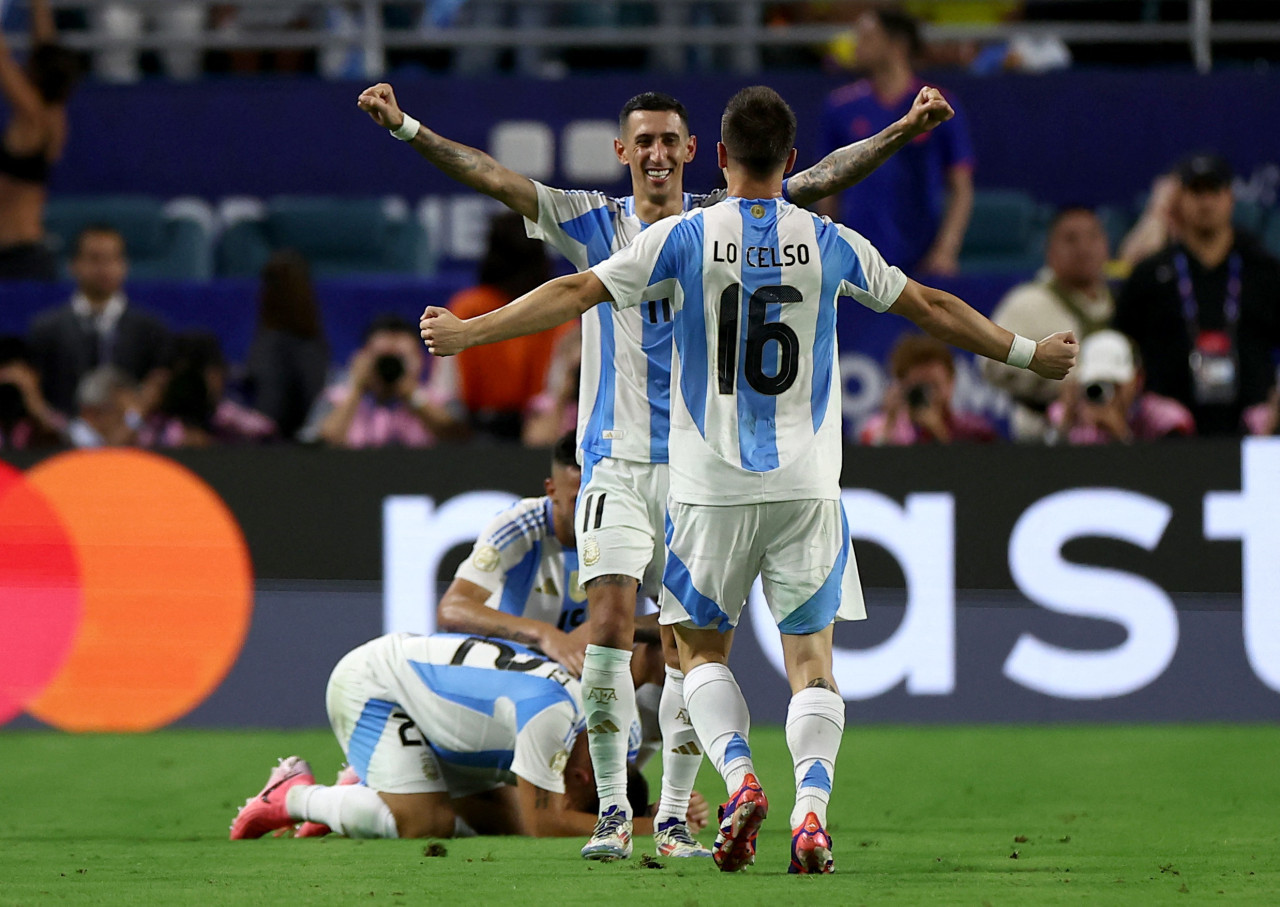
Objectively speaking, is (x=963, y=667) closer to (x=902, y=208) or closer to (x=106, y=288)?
(x=902, y=208)

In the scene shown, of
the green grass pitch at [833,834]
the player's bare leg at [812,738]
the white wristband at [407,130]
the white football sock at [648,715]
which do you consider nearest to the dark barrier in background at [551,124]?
the green grass pitch at [833,834]

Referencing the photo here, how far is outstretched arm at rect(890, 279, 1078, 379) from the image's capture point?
521 centimetres

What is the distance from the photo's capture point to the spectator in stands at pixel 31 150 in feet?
37.8

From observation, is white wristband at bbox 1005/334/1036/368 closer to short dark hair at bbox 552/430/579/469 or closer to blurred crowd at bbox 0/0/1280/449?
short dark hair at bbox 552/430/579/469

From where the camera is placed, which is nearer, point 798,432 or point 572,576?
point 798,432

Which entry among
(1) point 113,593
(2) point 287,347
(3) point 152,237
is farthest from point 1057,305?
(3) point 152,237

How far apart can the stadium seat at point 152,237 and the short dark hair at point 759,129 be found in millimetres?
7828

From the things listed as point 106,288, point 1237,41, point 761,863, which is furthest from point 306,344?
point 1237,41

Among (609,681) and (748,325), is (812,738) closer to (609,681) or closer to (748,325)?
(609,681)

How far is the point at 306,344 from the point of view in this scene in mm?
10359

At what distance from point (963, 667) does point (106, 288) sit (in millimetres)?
5215

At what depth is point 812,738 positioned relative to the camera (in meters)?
5.07

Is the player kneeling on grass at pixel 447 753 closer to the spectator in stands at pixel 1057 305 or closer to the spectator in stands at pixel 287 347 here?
A: the spectator in stands at pixel 287 347

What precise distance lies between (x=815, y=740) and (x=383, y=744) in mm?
2063
